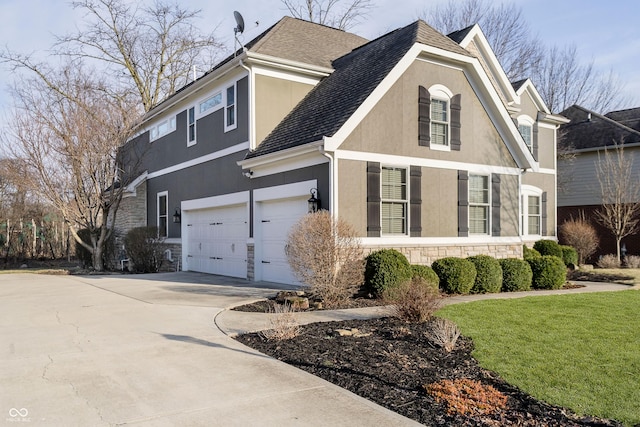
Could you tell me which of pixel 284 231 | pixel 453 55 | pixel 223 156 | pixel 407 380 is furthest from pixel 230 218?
pixel 407 380

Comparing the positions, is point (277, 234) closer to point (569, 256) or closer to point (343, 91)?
point (343, 91)

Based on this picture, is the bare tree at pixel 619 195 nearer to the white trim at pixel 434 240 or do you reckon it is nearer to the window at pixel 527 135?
the window at pixel 527 135

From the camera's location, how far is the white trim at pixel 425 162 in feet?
39.3

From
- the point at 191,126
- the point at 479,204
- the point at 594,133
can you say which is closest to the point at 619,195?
the point at 594,133

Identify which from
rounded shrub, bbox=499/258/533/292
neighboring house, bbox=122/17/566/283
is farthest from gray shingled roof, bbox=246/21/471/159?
rounded shrub, bbox=499/258/533/292

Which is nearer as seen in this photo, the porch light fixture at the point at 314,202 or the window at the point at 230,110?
the porch light fixture at the point at 314,202

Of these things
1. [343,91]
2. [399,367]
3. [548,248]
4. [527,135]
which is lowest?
[399,367]

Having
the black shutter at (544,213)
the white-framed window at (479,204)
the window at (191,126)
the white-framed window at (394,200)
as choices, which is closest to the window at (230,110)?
the window at (191,126)

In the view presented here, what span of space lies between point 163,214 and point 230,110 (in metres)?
6.91

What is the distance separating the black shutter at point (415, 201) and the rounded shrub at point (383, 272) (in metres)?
1.78

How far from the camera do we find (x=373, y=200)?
40.1ft

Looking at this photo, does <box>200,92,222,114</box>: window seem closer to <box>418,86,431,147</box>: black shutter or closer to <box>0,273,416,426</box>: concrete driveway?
<box>418,86,431,147</box>: black shutter

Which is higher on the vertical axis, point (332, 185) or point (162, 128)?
point (162, 128)

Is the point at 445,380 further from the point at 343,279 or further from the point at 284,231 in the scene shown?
the point at 284,231
